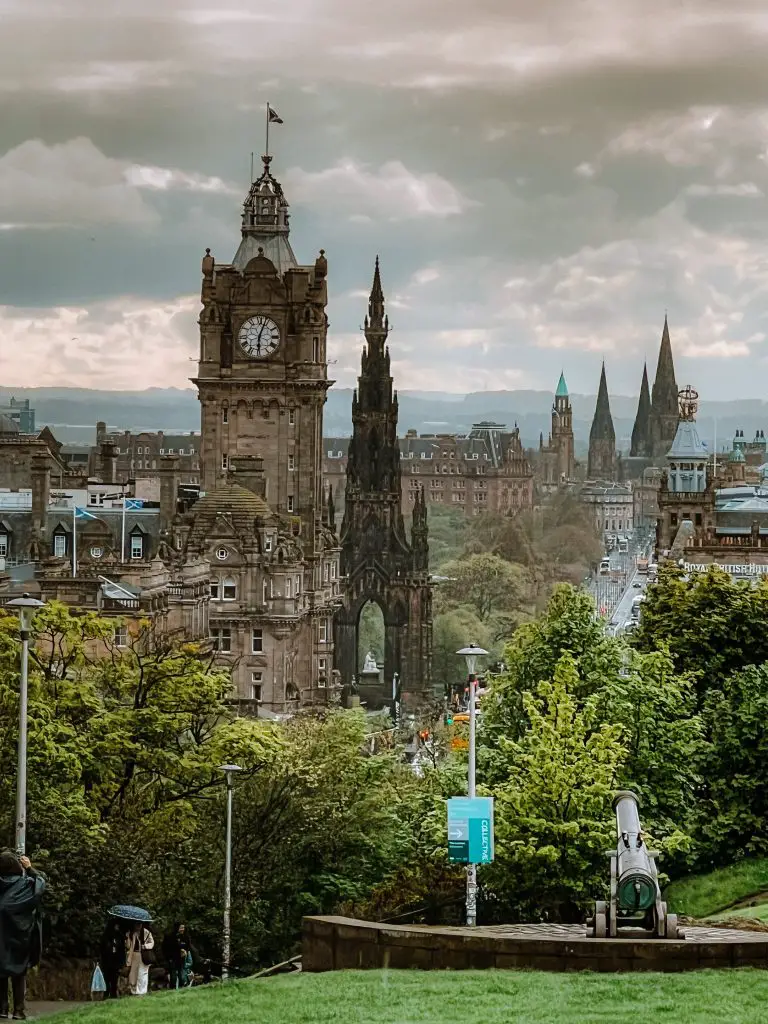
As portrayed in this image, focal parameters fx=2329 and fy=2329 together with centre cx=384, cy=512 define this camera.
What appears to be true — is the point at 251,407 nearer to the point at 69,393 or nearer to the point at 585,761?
the point at 69,393

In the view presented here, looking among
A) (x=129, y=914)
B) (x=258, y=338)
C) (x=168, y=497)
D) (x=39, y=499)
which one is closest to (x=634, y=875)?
(x=129, y=914)

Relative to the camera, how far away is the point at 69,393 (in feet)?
518

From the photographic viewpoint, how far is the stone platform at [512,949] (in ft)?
88.0

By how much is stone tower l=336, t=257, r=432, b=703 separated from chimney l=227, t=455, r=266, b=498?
80.8 ft

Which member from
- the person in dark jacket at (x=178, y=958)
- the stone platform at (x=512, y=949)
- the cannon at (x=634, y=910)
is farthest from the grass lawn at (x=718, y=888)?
the cannon at (x=634, y=910)

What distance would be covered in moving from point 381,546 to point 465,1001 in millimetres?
129226

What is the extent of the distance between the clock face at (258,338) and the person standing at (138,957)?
9541 cm

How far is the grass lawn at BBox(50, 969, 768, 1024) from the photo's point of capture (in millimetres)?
23812

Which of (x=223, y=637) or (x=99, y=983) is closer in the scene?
(x=99, y=983)

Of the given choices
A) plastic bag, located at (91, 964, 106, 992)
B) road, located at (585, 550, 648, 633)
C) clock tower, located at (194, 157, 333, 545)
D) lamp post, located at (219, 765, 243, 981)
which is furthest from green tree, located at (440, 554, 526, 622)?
plastic bag, located at (91, 964, 106, 992)

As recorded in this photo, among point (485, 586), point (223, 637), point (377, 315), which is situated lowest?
point (485, 586)

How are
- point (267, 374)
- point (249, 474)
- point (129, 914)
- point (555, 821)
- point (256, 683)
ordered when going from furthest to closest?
point (267, 374) < point (249, 474) < point (256, 683) < point (555, 821) < point (129, 914)

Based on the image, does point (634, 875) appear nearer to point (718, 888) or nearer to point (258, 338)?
point (718, 888)

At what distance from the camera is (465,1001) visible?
24938mm
